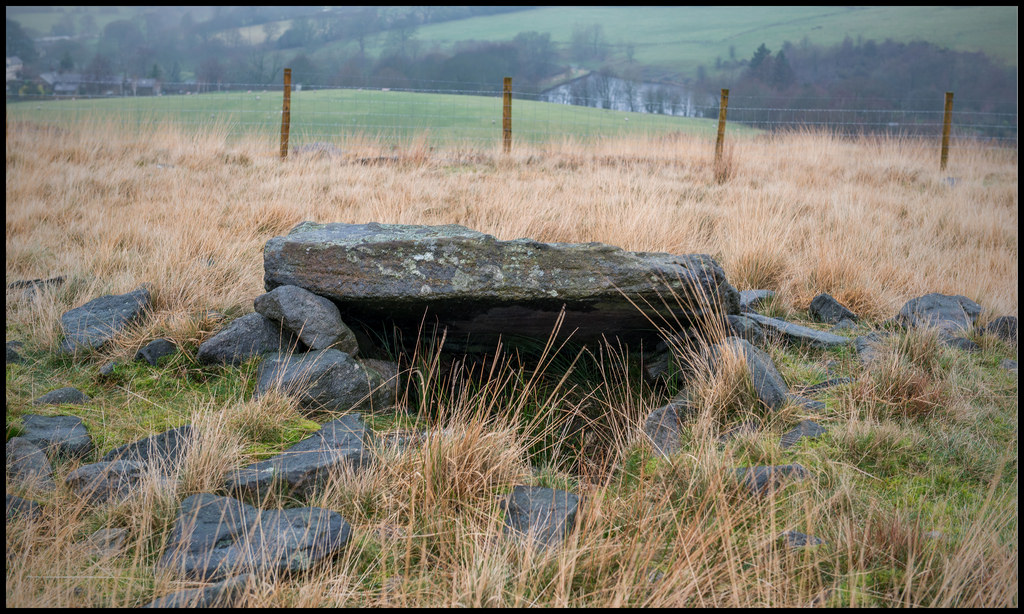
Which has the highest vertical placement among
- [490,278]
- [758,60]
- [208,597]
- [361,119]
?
[758,60]

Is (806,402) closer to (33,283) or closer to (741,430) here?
(741,430)

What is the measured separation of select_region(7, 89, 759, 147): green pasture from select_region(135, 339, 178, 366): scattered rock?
8418mm

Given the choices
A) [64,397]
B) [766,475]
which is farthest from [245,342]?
[766,475]

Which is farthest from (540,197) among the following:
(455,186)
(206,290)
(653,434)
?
(653,434)

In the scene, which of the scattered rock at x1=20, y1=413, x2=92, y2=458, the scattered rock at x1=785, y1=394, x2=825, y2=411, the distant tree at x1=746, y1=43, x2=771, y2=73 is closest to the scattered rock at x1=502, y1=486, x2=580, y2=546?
the scattered rock at x1=785, y1=394, x2=825, y2=411

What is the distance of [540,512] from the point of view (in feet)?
7.11

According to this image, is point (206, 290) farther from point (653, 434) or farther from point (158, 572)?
point (653, 434)

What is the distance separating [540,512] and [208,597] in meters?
0.98

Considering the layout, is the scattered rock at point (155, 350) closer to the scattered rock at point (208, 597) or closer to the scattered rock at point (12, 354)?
the scattered rock at point (12, 354)

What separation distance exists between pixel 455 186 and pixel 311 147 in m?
4.19

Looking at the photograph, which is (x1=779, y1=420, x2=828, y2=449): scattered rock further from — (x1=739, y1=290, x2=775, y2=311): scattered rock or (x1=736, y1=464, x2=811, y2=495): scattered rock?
(x1=739, y1=290, x2=775, y2=311): scattered rock

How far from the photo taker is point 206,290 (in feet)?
13.9

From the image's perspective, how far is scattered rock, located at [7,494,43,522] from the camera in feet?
6.68

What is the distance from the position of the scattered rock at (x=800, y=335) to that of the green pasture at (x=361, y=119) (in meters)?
8.85
